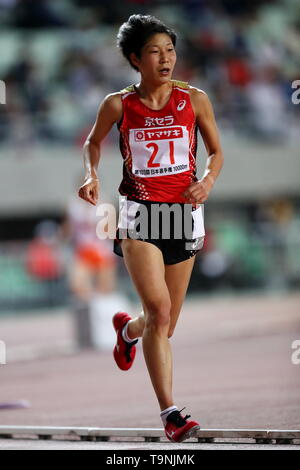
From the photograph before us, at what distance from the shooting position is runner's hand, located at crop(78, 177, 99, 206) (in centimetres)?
613

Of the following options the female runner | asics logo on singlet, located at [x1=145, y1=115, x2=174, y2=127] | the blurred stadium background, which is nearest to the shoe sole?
the female runner

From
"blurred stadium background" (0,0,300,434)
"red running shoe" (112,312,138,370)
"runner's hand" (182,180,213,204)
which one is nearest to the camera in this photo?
"runner's hand" (182,180,213,204)

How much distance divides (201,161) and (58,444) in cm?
1641

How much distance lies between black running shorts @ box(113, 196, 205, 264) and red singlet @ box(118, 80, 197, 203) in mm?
58

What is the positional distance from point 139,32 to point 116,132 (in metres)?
15.9

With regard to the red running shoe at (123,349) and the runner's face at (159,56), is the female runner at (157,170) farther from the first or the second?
the red running shoe at (123,349)

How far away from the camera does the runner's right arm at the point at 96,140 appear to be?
616 cm

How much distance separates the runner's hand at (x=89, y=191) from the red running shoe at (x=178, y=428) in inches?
48.2

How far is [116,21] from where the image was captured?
80.5 feet

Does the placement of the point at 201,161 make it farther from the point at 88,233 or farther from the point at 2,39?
the point at 88,233

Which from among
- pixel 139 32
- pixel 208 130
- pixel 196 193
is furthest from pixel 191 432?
pixel 139 32

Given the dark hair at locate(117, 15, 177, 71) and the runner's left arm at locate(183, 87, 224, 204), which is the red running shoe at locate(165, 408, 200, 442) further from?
the dark hair at locate(117, 15, 177, 71)

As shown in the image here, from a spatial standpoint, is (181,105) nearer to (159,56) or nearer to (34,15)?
(159,56)

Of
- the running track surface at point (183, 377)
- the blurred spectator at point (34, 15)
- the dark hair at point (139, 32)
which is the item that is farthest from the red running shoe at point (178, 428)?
the blurred spectator at point (34, 15)
